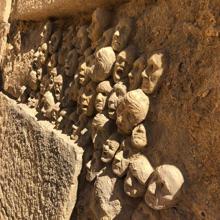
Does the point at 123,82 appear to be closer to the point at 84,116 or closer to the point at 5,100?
the point at 84,116

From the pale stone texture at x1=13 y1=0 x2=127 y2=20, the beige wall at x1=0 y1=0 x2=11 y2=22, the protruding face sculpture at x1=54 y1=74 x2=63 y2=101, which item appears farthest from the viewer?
the beige wall at x1=0 y1=0 x2=11 y2=22

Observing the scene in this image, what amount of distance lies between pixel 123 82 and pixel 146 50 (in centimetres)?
14

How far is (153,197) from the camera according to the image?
1.09 meters

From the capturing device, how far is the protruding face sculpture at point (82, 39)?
1590 mm

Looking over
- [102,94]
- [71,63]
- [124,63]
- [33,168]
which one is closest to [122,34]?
[124,63]

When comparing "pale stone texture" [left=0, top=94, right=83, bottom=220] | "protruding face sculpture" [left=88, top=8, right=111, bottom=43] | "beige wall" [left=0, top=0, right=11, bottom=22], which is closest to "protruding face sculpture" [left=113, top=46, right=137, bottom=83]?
"protruding face sculpture" [left=88, top=8, right=111, bottom=43]

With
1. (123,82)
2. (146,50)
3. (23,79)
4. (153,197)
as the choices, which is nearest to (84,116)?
(123,82)

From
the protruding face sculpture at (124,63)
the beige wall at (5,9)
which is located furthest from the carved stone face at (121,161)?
the beige wall at (5,9)

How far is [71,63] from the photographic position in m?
1.64

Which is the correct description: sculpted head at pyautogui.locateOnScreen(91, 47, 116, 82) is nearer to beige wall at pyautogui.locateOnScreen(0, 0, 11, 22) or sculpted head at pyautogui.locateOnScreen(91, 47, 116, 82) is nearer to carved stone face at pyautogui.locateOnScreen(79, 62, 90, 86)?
carved stone face at pyautogui.locateOnScreen(79, 62, 90, 86)

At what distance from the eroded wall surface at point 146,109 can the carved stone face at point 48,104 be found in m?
0.04

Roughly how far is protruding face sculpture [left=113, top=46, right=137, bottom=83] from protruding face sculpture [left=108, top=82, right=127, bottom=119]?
0.03 meters

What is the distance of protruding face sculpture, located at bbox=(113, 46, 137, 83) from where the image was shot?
4.24 feet

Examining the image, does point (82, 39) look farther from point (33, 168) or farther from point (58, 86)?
point (33, 168)
